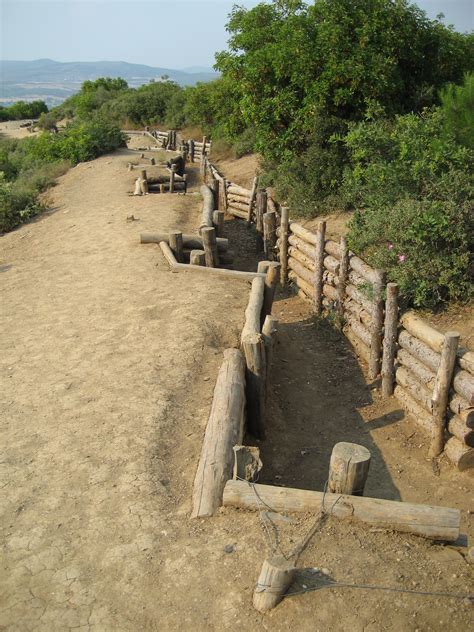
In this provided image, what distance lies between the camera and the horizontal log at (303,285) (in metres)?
11.3

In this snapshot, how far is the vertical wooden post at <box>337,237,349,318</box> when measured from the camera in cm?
931

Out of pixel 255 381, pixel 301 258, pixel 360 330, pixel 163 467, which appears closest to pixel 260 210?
pixel 301 258

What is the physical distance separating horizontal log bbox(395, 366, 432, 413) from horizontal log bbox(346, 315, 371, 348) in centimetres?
100

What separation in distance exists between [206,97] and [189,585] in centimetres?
2853

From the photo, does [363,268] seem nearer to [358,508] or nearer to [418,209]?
[418,209]

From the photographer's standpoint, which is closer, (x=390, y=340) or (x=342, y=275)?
(x=390, y=340)

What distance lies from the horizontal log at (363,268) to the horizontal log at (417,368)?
111 cm

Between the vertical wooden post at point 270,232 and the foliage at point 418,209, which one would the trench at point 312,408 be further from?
the vertical wooden post at point 270,232

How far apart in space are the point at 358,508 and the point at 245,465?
38.6 inches

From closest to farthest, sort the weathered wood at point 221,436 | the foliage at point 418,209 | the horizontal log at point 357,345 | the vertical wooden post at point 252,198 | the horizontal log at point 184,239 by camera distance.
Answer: the weathered wood at point 221,436 < the foliage at point 418,209 < the horizontal log at point 357,345 < the horizontal log at point 184,239 < the vertical wooden post at point 252,198

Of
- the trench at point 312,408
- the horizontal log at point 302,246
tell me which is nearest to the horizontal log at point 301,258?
the horizontal log at point 302,246

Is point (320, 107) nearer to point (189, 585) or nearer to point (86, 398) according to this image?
point (86, 398)

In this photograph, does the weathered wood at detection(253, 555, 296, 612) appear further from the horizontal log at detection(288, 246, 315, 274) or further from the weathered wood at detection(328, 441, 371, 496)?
the horizontal log at detection(288, 246, 315, 274)

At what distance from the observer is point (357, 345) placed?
9.25m
